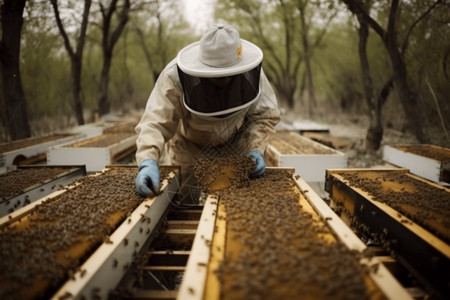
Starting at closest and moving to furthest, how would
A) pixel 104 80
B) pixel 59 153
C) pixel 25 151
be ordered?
pixel 25 151
pixel 59 153
pixel 104 80

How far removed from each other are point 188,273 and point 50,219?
1047 mm

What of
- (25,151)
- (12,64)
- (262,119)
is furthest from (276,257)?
(12,64)

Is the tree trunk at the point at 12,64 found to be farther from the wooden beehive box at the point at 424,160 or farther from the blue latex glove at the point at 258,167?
the wooden beehive box at the point at 424,160

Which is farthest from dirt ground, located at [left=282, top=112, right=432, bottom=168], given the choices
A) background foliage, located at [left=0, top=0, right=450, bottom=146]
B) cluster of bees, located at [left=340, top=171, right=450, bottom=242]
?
cluster of bees, located at [left=340, top=171, right=450, bottom=242]

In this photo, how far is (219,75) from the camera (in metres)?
2.26

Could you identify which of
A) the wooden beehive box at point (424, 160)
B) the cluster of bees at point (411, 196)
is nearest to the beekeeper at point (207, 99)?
the cluster of bees at point (411, 196)

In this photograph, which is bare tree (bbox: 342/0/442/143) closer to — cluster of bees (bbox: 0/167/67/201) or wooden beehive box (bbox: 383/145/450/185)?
wooden beehive box (bbox: 383/145/450/185)

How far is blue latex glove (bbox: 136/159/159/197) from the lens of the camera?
2144mm

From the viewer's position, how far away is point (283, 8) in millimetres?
13219

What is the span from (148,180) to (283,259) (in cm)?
125

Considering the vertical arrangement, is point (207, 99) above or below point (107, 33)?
below

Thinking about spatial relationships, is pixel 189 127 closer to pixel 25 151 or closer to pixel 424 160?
pixel 424 160

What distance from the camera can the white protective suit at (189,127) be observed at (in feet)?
8.39

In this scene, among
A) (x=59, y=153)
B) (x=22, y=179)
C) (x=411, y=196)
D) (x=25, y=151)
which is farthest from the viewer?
(x=59, y=153)
